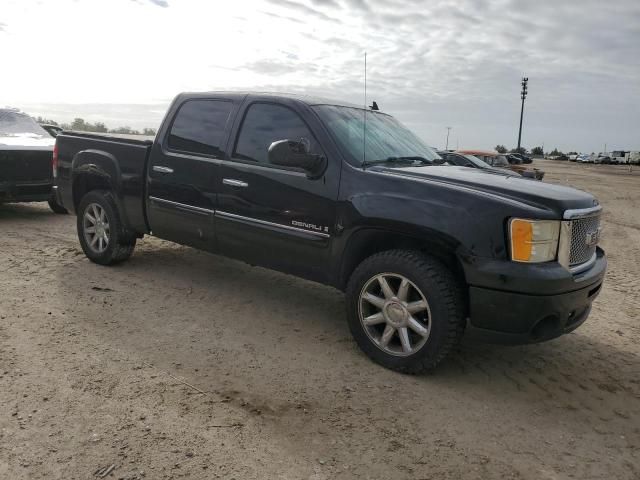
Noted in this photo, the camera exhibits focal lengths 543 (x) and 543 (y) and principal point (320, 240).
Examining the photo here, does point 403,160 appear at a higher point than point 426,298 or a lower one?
higher

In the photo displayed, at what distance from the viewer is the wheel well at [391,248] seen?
3.60 m

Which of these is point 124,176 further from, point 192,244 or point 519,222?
point 519,222

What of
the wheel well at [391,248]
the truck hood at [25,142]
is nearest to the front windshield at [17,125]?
the truck hood at [25,142]

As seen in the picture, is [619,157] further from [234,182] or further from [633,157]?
[234,182]

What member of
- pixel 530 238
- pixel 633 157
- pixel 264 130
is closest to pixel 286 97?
pixel 264 130

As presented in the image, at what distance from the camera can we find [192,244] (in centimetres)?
515

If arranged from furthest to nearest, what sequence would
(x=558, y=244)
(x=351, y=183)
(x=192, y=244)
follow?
1. (x=192, y=244)
2. (x=351, y=183)
3. (x=558, y=244)

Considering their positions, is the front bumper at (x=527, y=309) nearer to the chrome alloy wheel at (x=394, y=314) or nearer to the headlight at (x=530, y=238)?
the headlight at (x=530, y=238)

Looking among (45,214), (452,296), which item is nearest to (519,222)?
(452,296)

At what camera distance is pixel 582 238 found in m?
3.66

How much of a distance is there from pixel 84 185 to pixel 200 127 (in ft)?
6.55

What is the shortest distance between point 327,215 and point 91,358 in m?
1.93

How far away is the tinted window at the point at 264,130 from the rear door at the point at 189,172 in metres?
0.23

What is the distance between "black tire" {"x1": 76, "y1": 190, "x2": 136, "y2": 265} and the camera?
578cm
